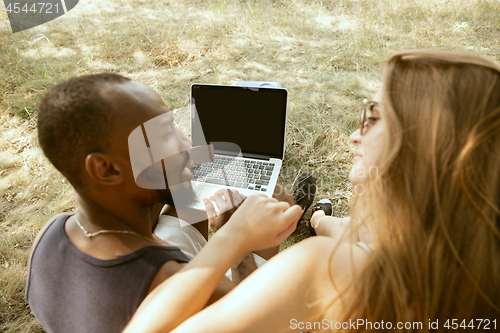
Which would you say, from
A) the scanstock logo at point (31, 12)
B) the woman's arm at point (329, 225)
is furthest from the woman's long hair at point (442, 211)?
the scanstock logo at point (31, 12)

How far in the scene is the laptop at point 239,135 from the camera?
2055 mm

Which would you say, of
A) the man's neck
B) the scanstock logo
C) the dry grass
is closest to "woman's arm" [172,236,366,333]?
the man's neck

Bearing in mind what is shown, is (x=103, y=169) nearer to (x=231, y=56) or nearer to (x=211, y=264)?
(x=211, y=264)

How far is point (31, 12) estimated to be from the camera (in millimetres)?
4957

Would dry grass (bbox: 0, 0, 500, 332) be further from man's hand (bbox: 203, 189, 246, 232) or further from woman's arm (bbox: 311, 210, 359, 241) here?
man's hand (bbox: 203, 189, 246, 232)

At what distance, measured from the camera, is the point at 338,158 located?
283 cm

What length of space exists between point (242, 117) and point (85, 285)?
4.76 feet

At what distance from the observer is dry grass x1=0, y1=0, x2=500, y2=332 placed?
275 centimetres

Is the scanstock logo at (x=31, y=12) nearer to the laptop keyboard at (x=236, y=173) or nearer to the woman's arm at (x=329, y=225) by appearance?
the laptop keyboard at (x=236, y=173)

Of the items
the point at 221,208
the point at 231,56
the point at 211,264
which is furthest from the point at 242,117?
the point at 231,56

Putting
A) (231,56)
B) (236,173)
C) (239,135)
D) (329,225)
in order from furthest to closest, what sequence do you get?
1. (231,56)
2. (239,135)
3. (236,173)
4. (329,225)

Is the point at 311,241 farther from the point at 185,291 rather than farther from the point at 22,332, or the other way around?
the point at 22,332

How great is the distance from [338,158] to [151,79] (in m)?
2.51

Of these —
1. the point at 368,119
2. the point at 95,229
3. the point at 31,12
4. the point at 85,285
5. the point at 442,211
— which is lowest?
the point at 85,285
